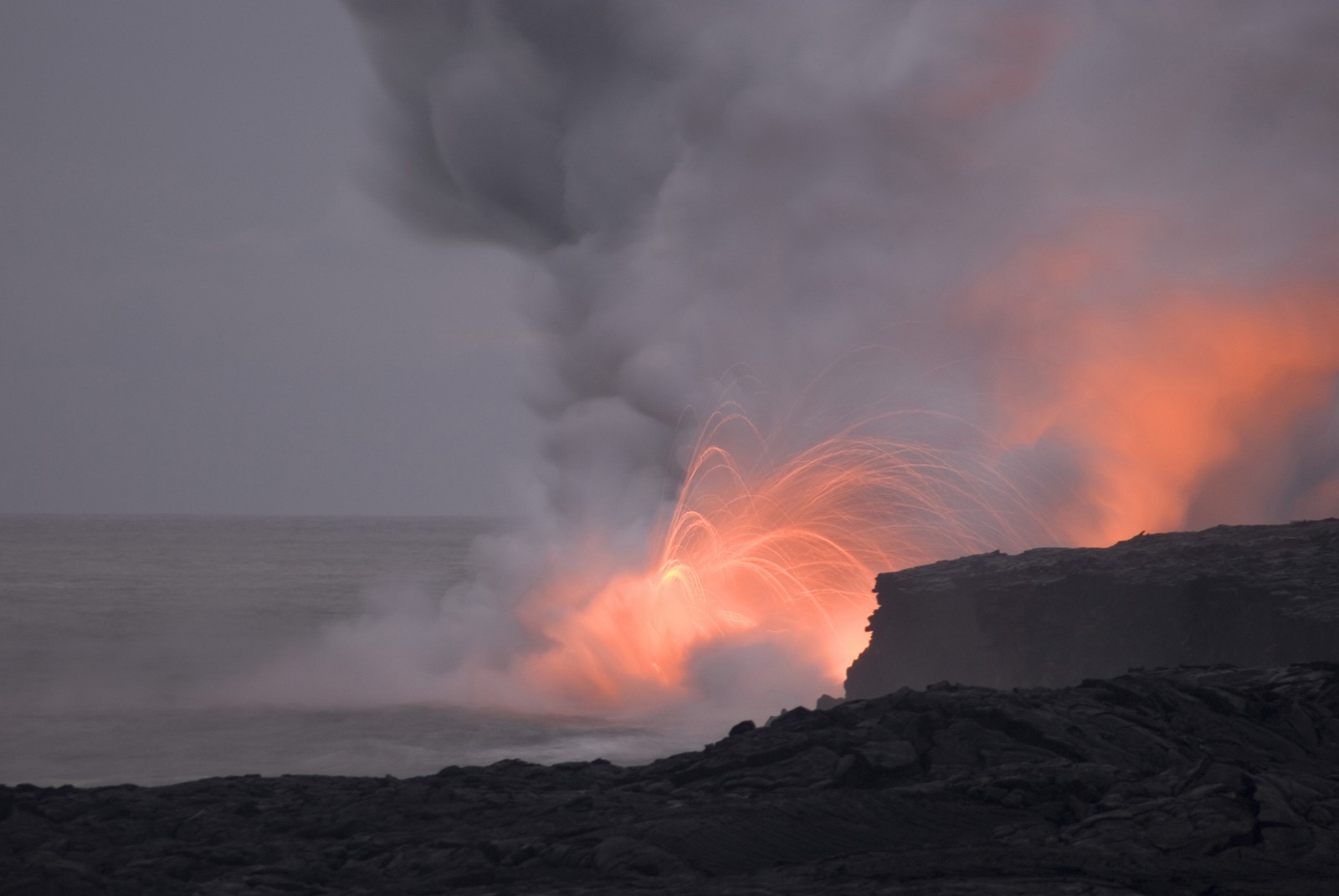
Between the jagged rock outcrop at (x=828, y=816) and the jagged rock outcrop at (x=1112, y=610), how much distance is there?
27.5 ft

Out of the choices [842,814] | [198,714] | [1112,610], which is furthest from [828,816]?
[198,714]

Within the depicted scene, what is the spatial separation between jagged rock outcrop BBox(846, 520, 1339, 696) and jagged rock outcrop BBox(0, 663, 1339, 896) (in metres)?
8.38

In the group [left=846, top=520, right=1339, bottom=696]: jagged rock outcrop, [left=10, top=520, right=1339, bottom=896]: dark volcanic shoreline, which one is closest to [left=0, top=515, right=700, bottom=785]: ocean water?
Answer: [left=846, top=520, right=1339, bottom=696]: jagged rock outcrop

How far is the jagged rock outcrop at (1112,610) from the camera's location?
24969mm

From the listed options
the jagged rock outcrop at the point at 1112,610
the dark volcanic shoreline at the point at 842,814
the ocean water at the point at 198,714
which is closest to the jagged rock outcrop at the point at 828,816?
the dark volcanic shoreline at the point at 842,814

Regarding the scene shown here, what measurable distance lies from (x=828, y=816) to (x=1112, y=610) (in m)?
17.7

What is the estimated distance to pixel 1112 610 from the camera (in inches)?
1088

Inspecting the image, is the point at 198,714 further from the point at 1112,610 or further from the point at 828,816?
the point at 828,816

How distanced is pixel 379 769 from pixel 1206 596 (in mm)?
28508

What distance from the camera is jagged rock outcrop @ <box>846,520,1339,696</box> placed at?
24969mm

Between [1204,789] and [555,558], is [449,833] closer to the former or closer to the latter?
[1204,789]

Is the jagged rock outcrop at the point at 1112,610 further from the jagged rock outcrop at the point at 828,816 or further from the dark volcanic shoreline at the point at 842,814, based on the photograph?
the jagged rock outcrop at the point at 828,816

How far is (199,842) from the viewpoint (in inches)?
505

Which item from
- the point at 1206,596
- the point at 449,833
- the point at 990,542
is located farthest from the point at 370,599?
the point at 449,833
